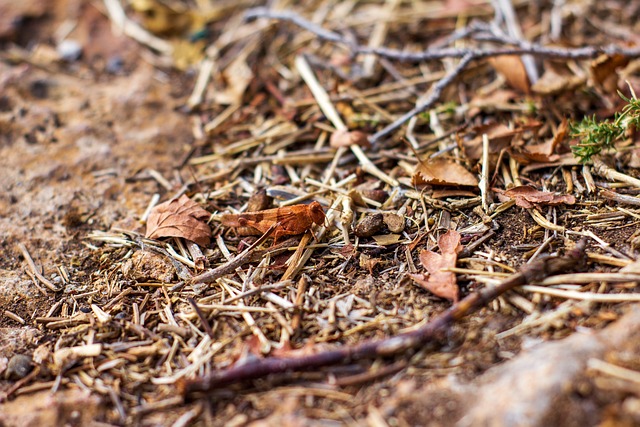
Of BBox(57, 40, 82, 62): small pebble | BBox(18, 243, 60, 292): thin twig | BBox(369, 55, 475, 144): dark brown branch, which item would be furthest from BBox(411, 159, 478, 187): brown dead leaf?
BBox(57, 40, 82, 62): small pebble

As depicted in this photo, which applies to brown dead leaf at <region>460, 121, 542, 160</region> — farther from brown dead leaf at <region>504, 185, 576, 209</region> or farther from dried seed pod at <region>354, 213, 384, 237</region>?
dried seed pod at <region>354, 213, 384, 237</region>

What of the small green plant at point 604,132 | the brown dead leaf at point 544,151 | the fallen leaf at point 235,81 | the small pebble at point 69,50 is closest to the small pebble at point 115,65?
the small pebble at point 69,50

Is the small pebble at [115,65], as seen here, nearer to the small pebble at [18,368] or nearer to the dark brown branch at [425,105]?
the dark brown branch at [425,105]

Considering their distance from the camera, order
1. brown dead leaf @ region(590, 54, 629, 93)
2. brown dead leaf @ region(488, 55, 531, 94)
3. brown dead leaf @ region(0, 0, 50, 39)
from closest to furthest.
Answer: brown dead leaf @ region(590, 54, 629, 93)
brown dead leaf @ region(488, 55, 531, 94)
brown dead leaf @ region(0, 0, 50, 39)

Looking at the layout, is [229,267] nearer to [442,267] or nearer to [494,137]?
[442,267]

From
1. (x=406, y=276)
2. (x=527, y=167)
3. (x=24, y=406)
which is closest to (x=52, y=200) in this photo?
(x=24, y=406)

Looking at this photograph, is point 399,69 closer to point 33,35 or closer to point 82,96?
point 82,96
